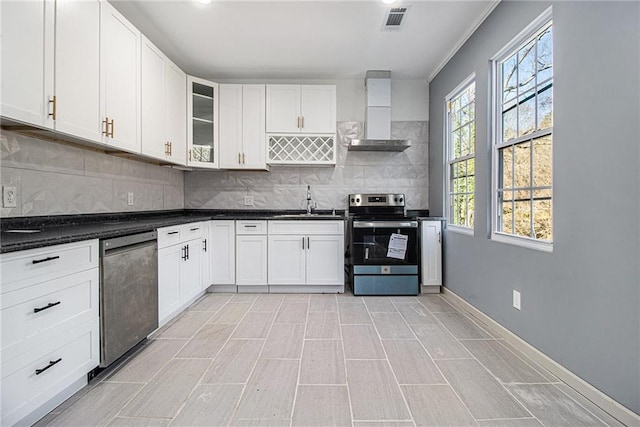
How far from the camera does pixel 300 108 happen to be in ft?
11.7

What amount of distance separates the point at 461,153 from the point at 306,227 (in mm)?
1807

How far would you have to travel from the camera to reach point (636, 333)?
4.20 ft

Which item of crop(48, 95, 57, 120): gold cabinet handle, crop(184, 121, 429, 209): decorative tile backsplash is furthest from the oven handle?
crop(48, 95, 57, 120): gold cabinet handle

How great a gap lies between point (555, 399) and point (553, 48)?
6.35ft

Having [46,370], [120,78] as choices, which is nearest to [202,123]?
[120,78]

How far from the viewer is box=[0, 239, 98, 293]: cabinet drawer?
121 cm

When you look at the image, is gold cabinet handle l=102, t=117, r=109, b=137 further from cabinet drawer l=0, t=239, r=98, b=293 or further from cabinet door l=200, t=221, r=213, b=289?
cabinet door l=200, t=221, r=213, b=289

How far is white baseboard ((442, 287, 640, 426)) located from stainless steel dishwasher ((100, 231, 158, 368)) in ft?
8.36

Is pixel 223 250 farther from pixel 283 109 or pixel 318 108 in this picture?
pixel 318 108

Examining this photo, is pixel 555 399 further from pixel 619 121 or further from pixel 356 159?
pixel 356 159

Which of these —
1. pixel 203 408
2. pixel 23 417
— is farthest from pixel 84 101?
pixel 203 408

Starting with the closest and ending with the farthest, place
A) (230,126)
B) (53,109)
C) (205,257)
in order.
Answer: (53,109) → (205,257) → (230,126)

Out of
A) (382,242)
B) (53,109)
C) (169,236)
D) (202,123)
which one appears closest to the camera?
(53,109)

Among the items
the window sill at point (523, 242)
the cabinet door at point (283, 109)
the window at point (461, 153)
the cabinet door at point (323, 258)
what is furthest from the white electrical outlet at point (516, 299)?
the cabinet door at point (283, 109)
